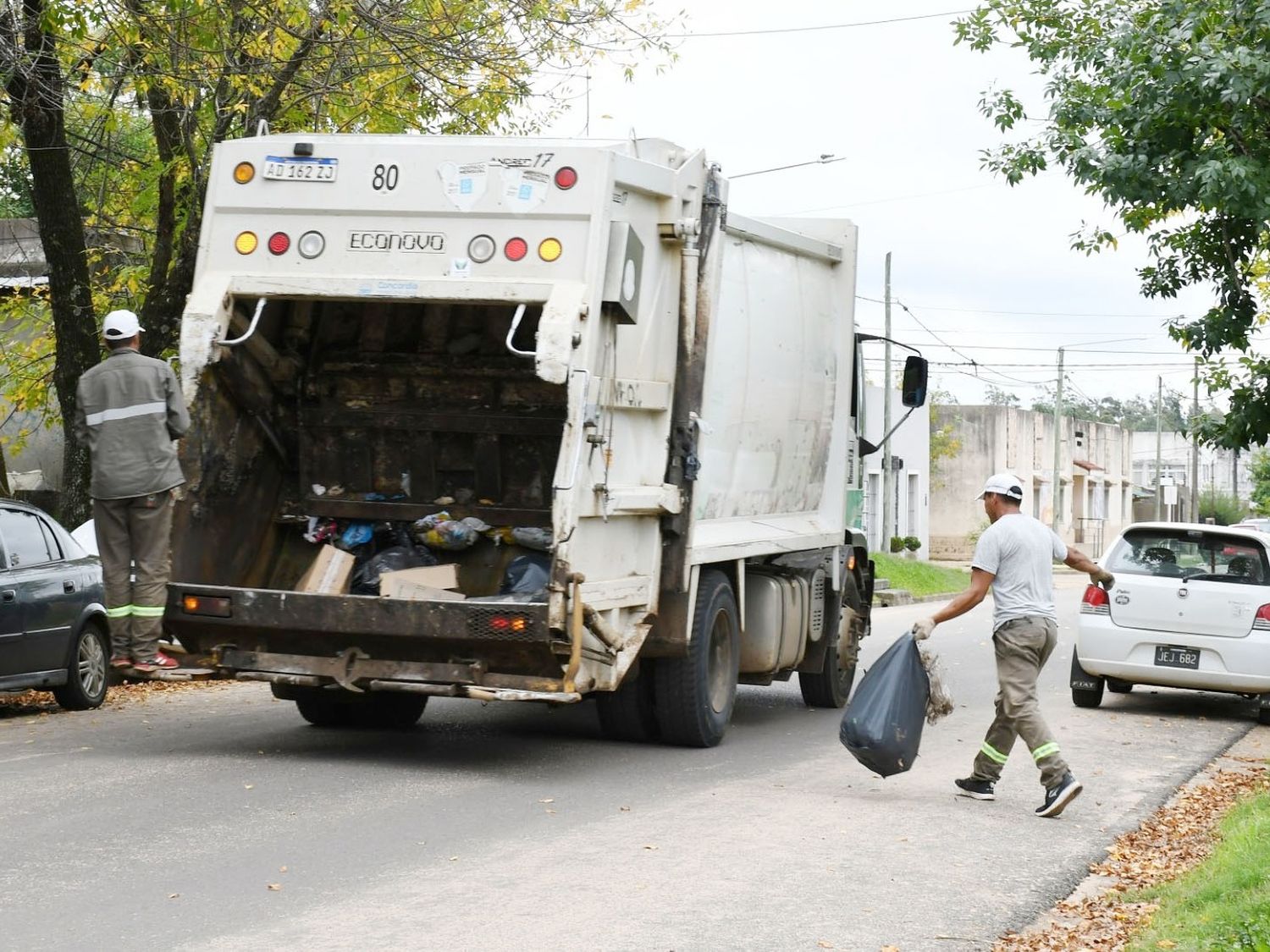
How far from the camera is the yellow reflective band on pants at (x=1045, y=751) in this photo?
870cm

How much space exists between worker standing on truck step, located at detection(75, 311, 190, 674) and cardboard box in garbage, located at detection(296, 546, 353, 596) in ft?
3.13

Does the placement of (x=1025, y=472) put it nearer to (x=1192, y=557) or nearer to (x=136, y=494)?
(x=1192, y=557)

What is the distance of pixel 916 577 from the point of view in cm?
3462

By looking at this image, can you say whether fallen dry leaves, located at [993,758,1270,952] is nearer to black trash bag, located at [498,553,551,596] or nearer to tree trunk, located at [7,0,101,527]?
black trash bag, located at [498,553,551,596]

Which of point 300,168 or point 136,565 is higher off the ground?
point 300,168

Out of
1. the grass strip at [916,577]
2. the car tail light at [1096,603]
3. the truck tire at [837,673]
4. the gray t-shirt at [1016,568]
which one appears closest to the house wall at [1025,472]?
the grass strip at [916,577]

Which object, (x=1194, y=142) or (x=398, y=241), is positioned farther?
(x=1194, y=142)

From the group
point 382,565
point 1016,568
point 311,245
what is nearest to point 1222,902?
point 1016,568

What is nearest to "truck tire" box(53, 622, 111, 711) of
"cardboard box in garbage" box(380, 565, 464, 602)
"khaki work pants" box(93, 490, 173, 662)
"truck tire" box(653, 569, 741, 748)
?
"khaki work pants" box(93, 490, 173, 662)

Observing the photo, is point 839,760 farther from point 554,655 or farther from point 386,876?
point 386,876

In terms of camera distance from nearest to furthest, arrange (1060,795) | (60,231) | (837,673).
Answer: (1060,795) → (837,673) → (60,231)

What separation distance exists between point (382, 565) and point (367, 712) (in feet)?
4.31

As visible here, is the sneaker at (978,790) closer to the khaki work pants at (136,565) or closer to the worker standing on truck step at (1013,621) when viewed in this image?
the worker standing on truck step at (1013,621)

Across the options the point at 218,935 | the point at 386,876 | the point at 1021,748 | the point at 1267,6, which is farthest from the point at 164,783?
the point at 1267,6
